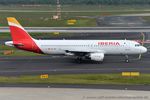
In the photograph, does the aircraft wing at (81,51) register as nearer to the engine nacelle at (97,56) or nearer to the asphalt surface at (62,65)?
the engine nacelle at (97,56)

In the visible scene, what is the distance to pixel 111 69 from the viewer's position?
5703 cm

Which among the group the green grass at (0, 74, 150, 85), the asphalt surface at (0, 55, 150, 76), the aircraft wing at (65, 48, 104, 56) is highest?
the aircraft wing at (65, 48, 104, 56)

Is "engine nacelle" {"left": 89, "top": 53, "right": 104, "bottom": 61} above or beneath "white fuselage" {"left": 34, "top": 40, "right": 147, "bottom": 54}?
beneath

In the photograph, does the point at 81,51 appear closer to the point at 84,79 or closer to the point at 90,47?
the point at 90,47

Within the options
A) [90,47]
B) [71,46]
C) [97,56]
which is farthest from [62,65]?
[90,47]

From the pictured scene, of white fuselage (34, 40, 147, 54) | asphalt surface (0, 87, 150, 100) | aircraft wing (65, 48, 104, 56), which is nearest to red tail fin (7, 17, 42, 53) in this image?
white fuselage (34, 40, 147, 54)

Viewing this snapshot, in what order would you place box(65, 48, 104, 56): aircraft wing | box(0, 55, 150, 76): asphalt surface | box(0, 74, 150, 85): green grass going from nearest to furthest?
1. box(0, 74, 150, 85): green grass
2. box(0, 55, 150, 76): asphalt surface
3. box(65, 48, 104, 56): aircraft wing

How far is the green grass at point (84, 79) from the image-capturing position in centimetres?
4794

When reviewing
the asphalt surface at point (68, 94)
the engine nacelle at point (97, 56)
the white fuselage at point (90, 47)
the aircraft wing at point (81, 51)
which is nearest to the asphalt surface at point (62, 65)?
the engine nacelle at point (97, 56)

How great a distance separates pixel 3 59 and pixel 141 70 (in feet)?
76.6

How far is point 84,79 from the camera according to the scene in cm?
4997

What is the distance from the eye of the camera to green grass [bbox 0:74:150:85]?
157 ft

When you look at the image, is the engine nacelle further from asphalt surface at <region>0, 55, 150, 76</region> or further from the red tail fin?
the red tail fin

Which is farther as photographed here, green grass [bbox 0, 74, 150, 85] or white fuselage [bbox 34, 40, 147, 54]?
white fuselage [bbox 34, 40, 147, 54]
